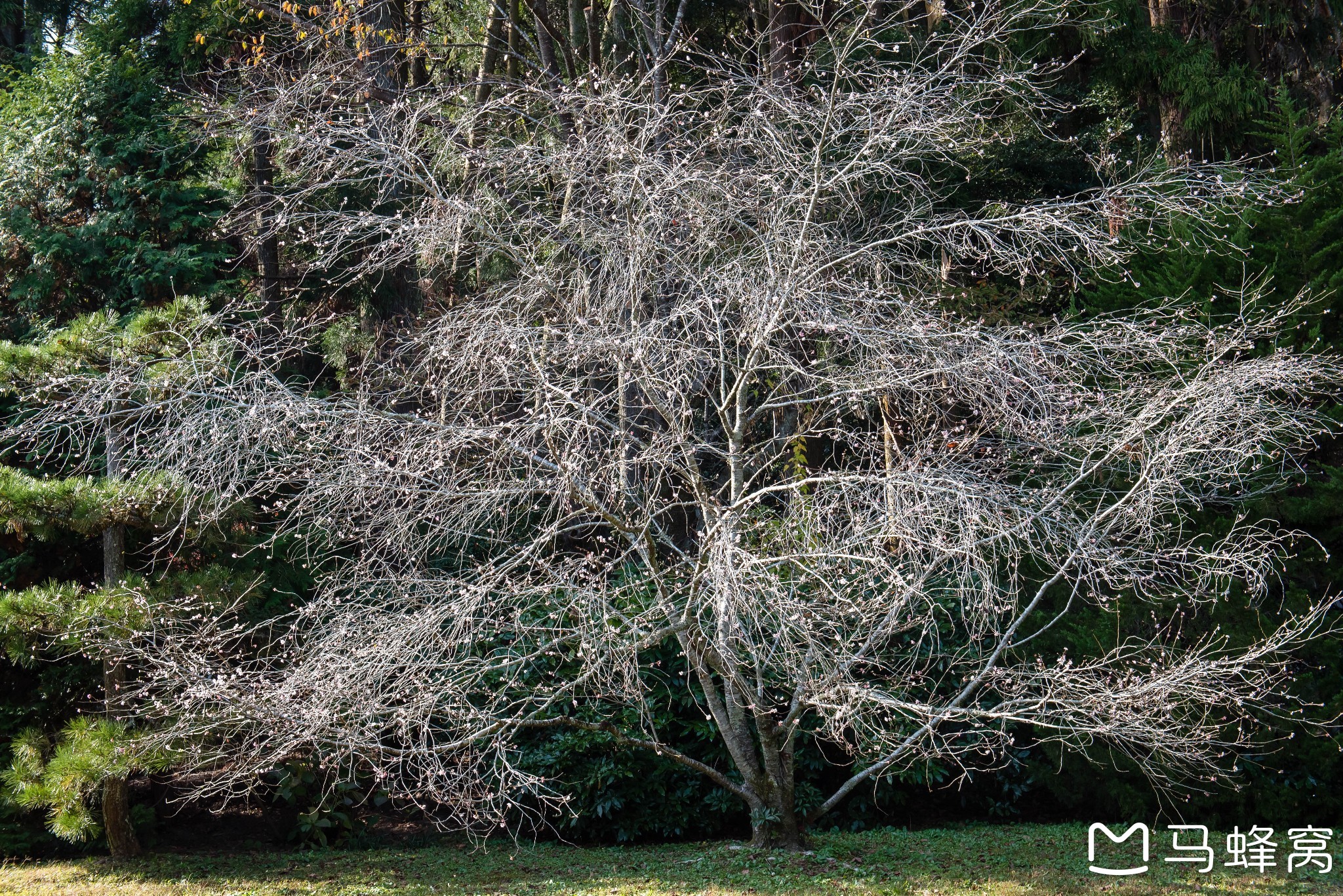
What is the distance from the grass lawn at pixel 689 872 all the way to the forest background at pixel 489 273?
0.36 m

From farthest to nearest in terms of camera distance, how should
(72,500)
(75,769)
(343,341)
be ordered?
1. (343,341)
2. (72,500)
3. (75,769)

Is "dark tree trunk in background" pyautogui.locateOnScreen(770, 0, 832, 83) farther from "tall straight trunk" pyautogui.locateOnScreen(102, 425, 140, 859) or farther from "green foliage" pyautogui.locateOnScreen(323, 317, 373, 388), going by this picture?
"tall straight trunk" pyautogui.locateOnScreen(102, 425, 140, 859)

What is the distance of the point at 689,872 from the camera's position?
5320 millimetres

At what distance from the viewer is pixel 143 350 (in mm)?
5457

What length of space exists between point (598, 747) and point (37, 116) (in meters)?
6.32

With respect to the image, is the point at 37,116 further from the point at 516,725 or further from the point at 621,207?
the point at 516,725

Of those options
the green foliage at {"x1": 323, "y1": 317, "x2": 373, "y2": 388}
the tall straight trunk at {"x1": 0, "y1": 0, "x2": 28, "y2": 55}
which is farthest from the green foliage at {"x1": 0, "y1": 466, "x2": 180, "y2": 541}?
the tall straight trunk at {"x1": 0, "y1": 0, "x2": 28, "y2": 55}

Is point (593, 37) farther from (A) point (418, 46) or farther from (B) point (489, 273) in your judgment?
(B) point (489, 273)

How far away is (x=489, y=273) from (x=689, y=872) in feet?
13.9

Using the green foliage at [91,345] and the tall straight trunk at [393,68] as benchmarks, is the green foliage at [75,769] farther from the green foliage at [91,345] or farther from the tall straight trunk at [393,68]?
the tall straight trunk at [393,68]

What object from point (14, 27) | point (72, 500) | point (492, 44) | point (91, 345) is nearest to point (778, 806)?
point (72, 500)

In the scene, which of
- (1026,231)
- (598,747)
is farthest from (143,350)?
(1026,231)

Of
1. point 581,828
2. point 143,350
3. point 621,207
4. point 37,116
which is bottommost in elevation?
point 581,828

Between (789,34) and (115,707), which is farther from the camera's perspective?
(789,34)
